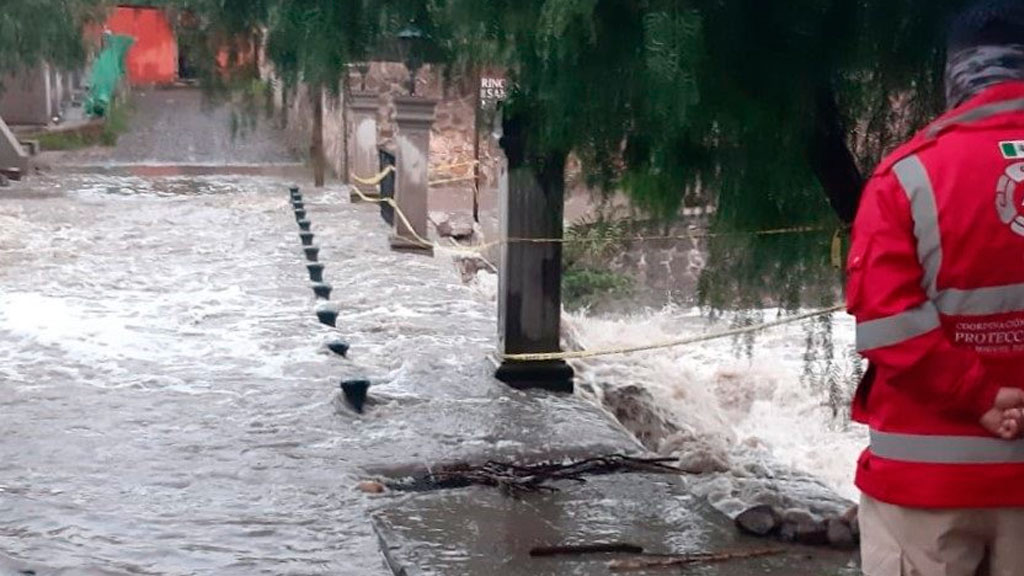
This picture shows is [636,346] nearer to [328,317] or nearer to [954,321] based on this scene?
[328,317]

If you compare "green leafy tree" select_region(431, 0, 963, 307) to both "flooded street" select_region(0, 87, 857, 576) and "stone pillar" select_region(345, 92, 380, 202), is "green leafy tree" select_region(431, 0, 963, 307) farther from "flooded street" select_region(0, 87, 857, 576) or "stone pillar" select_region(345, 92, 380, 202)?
"stone pillar" select_region(345, 92, 380, 202)

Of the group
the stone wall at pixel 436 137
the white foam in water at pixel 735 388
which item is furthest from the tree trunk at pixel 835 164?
the stone wall at pixel 436 137

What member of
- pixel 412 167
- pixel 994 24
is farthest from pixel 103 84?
pixel 994 24

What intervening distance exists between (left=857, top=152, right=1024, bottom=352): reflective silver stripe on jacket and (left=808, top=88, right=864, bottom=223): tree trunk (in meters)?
1.60

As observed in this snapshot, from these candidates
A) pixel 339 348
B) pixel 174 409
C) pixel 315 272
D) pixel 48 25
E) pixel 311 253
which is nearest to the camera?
pixel 48 25

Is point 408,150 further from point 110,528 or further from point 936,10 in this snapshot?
point 936,10

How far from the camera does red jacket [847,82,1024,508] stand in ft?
9.23

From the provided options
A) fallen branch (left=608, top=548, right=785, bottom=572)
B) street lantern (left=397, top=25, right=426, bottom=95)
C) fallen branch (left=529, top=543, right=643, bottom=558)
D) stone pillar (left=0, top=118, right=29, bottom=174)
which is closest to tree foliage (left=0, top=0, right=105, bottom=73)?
street lantern (left=397, top=25, right=426, bottom=95)

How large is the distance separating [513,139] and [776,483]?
6.76 feet

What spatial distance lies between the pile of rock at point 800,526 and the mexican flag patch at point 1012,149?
285 centimetres

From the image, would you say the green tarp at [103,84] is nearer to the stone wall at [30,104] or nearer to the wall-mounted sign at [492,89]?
the stone wall at [30,104]

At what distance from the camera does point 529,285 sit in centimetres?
810

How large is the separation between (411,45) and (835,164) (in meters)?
1.46

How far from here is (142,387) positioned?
845 centimetres
